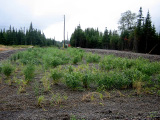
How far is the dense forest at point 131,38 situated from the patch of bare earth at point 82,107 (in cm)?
1969

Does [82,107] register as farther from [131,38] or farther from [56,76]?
[131,38]

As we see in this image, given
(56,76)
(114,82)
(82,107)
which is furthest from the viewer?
(56,76)

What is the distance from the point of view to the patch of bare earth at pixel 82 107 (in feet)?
9.78

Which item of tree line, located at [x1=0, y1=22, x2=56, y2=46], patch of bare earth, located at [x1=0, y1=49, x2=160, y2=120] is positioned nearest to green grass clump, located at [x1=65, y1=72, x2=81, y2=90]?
patch of bare earth, located at [x1=0, y1=49, x2=160, y2=120]

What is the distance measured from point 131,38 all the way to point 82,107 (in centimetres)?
3178

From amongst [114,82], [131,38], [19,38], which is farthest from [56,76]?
[19,38]

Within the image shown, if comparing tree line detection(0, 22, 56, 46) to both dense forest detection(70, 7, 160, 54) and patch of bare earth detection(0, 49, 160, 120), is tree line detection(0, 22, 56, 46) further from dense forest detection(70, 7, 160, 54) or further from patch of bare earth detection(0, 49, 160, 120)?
patch of bare earth detection(0, 49, 160, 120)

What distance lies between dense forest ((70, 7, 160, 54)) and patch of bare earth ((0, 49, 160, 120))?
1969cm

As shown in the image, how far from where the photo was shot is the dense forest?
82.5ft

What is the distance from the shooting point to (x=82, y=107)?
362cm

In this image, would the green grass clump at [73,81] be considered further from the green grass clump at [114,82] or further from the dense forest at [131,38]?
the dense forest at [131,38]

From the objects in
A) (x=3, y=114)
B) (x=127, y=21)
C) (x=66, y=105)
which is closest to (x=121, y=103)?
(x=66, y=105)

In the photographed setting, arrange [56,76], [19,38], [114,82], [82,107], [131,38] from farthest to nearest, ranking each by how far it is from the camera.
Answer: [19,38]
[131,38]
[56,76]
[114,82]
[82,107]

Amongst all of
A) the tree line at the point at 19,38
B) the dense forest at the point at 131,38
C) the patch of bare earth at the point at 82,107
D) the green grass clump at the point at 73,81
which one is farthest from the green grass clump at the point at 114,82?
the tree line at the point at 19,38
